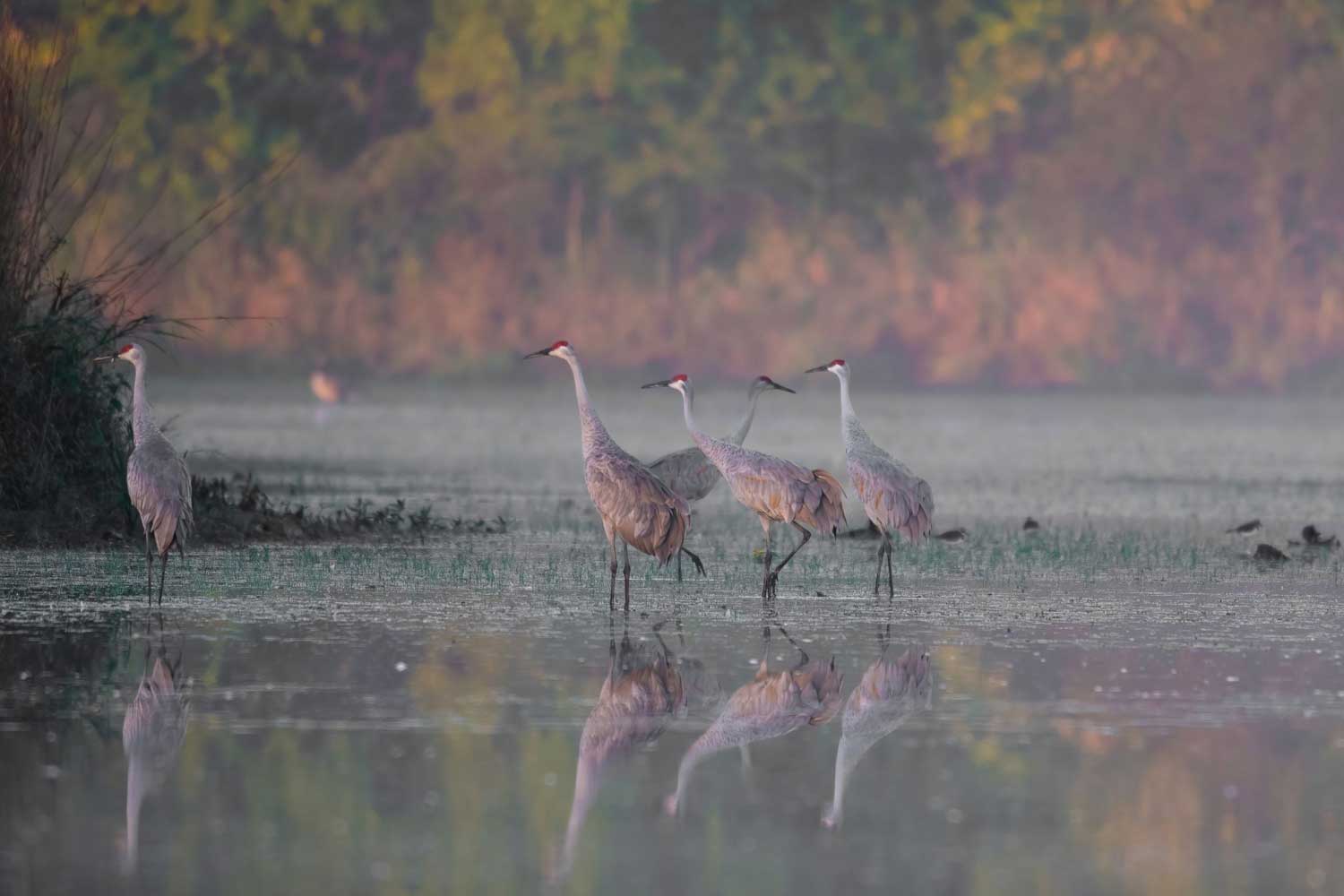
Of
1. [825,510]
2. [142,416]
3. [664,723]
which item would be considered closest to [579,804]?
[664,723]

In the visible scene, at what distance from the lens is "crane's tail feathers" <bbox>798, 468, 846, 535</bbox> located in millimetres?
13789

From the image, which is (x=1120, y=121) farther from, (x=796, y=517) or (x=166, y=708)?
(x=166, y=708)

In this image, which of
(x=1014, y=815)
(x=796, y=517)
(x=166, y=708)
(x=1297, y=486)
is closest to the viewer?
(x=1014, y=815)

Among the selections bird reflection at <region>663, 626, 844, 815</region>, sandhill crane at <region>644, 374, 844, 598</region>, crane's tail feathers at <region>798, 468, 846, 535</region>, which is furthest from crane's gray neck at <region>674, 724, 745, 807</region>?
crane's tail feathers at <region>798, 468, 846, 535</region>

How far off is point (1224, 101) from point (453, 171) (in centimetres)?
2187

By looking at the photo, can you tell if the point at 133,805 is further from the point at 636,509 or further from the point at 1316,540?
the point at 1316,540

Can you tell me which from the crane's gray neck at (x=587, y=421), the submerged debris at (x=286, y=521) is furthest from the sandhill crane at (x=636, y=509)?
the submerged debris at (x=286, y=521)

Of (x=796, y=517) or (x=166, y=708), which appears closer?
(x=166, y=708)

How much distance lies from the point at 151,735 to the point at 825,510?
6048 mm

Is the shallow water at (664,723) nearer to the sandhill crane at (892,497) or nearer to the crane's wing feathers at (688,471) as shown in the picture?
the sandhill crane at (892,497)

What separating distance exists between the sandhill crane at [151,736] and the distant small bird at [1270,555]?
27.6 feet

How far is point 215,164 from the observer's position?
68.8 metres

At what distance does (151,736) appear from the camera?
27.8 ft

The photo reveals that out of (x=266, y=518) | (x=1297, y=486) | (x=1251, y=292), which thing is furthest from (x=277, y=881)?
(x=1251, y=292)
